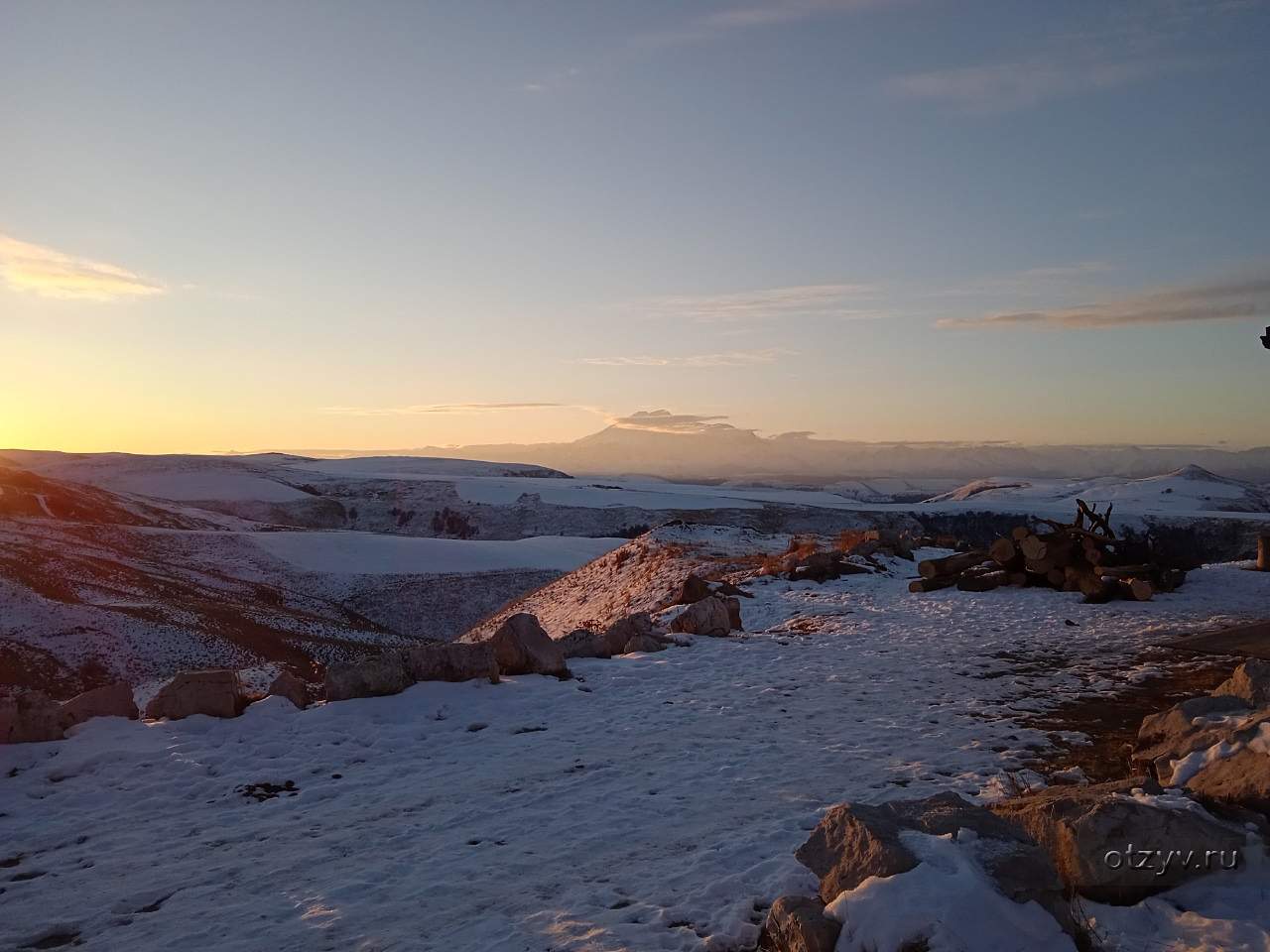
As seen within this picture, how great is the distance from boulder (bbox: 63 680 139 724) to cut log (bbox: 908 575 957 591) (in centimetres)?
1667

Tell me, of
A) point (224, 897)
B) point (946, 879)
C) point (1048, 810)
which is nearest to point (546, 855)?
point (224, 897)

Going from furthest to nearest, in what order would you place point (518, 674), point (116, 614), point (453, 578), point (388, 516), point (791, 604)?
point (388, 516) → point (453, 578) → point (116, 614) → point (791, 604) → point (518, 674)

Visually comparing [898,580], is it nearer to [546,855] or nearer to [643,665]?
[643,665]

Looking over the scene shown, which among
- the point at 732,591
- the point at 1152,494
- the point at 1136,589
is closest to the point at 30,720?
the point at 732,591

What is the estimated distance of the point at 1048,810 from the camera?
18.7 feet

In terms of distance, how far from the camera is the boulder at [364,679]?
36.9 feet

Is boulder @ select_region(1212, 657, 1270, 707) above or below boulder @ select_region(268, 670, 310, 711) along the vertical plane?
above

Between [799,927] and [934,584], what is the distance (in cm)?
1699

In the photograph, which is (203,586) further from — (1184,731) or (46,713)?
(1184,731)

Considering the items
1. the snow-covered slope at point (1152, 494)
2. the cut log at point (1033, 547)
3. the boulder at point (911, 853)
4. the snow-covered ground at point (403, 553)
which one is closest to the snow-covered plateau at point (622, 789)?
the boulder at point (911, 853)

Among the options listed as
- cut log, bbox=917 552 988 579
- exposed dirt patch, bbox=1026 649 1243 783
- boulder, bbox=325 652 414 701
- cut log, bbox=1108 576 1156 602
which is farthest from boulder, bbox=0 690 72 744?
cut log, bbox=1108 576 1156 602

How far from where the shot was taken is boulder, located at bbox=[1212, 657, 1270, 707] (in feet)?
27.0

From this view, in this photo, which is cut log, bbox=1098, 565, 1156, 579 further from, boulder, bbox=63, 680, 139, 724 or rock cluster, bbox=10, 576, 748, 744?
boulder, bbox=63, 680, 139, 724

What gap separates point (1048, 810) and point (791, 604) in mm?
14202
